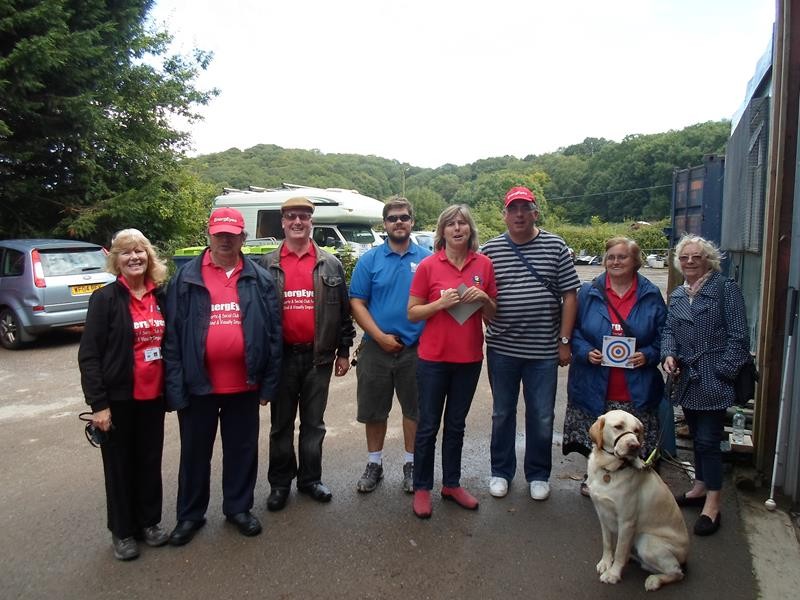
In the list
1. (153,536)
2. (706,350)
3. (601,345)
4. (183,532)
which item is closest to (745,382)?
(706,350)

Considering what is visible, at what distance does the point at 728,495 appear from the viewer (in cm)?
375

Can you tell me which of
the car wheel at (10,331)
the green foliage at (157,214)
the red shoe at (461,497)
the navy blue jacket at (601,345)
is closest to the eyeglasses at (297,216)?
the navy blue jacket at (601,345)

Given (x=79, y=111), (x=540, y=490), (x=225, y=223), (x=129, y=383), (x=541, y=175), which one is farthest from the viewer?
(x=541, y=175)

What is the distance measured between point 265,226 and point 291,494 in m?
12.2

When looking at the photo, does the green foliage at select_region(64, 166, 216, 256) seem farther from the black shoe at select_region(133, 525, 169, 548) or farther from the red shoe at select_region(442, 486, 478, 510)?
the red shoe at select_region(442, 486, 478, 510)

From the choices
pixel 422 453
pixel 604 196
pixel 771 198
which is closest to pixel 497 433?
pixel 422 453

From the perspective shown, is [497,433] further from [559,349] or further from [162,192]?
[162,192]

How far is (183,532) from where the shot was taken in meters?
3.28

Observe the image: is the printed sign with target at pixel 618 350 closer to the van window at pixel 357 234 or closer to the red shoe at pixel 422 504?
the red shoe at pixel 422 504

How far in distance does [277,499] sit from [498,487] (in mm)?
1462

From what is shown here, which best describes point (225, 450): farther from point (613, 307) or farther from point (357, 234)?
point (357, 234)

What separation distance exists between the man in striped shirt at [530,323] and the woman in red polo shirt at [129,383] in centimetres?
207

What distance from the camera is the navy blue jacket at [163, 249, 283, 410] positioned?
3143 mm

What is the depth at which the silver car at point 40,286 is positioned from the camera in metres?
8.73
